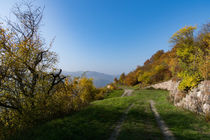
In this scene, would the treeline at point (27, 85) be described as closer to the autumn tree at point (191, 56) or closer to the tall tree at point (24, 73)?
the tall tree at point (24, 73)

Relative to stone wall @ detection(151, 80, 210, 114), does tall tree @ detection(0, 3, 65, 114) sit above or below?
above

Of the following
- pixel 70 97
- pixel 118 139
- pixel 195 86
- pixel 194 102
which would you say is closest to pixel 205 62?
pixel 195 86

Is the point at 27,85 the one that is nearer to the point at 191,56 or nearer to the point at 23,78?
the point at 23,78

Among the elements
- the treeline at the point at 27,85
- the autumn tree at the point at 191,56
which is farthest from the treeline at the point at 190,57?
the treeline at the point at 27,85

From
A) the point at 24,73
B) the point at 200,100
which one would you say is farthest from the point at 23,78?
the point at 200,100

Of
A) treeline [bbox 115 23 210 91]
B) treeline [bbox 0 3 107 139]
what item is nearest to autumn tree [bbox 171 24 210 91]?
treeline [bbox 115 23 210 91]

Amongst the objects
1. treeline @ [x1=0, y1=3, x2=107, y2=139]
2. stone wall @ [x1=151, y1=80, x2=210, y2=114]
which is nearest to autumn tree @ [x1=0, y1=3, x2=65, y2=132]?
treeline @ [x1=0, y1=3, x2=107, y2=139]

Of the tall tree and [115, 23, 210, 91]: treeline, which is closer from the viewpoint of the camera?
the tall tree

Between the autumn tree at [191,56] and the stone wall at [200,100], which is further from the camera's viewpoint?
the autumn tree at [191,56]

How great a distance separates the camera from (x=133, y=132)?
6332 millimetres

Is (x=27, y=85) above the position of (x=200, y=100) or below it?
above

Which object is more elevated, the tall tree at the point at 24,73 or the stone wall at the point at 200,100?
the tall tree at the point at 24,73

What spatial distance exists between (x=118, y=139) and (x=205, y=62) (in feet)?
34.9

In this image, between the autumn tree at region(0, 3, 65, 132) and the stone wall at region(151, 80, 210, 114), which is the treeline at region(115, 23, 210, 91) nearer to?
the stone wall at region(151, 80, 210, 114)
